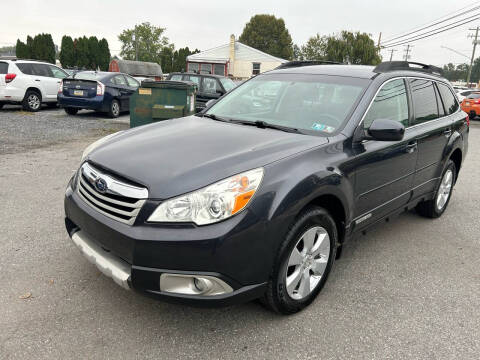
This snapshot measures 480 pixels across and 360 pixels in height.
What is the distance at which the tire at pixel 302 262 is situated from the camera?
8.04 ft

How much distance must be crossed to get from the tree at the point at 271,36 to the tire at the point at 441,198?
70496 mm

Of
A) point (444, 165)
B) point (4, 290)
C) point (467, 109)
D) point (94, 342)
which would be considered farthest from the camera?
point (467, 109)

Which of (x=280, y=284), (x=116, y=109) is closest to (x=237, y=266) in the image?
(x=280, y=284)

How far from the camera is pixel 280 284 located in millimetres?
2490

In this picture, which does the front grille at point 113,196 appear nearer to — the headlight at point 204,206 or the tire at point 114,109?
the headlight at point 204,206

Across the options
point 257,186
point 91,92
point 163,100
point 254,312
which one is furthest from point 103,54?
point 257,186

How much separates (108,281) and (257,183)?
1.54 meters

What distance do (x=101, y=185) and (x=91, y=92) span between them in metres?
10.4

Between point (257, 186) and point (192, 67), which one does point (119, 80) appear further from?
point (192, 67)

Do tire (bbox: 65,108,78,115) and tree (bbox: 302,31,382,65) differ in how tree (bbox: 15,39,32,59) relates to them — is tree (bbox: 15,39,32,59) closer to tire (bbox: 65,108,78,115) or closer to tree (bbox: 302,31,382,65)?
tire (bbox: 65,108,78,115)

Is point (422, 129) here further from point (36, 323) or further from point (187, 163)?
point (36, 323)

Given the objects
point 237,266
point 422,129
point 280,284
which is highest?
point 422,129

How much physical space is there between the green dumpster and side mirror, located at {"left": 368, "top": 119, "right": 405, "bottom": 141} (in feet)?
21.3

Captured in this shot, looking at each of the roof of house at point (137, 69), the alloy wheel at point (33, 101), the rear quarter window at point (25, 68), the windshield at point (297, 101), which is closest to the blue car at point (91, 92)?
the alloy wheel at point (33, 101)
